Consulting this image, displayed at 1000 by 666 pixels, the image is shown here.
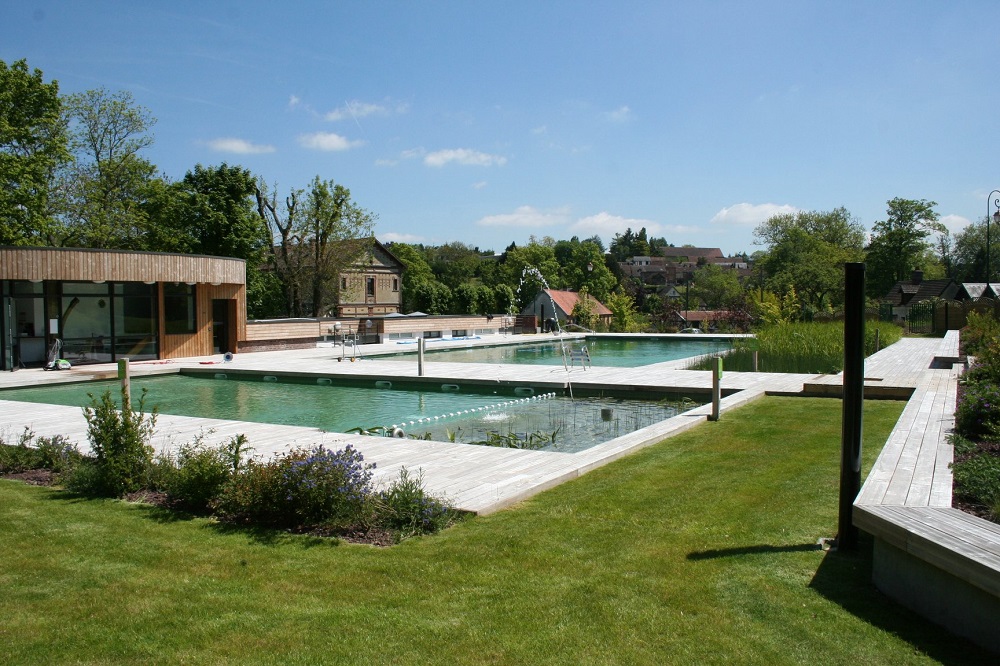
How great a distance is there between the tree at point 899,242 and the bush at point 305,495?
66.1 m

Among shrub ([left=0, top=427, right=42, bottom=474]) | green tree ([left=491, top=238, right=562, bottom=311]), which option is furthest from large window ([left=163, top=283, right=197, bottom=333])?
green tree ([left=491, top=238, right=562, bottom=311])

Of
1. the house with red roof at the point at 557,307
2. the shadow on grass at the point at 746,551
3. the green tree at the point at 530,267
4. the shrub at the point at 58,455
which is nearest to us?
the shadow on grass at the point at 746,551

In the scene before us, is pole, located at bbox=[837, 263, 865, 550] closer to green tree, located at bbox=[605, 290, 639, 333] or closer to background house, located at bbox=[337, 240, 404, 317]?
green tree, located at bbox=[605, 290, 639, 333]

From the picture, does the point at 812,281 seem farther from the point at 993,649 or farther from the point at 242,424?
the point at 993,649

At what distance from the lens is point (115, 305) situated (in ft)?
68.9

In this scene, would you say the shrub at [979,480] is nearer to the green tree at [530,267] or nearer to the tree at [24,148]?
the tree at [24,148]

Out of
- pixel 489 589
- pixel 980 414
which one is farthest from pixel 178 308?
pixel 980 414

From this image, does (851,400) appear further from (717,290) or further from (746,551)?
(717,290)

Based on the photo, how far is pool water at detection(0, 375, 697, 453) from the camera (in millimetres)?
11234

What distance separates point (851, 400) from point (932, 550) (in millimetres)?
1244

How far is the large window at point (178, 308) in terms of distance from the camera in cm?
2233

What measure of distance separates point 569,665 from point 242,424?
7829 millimetres

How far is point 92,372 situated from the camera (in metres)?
18.4

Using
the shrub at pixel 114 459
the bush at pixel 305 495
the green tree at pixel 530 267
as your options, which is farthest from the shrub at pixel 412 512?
the green tree at pixel 530 267
